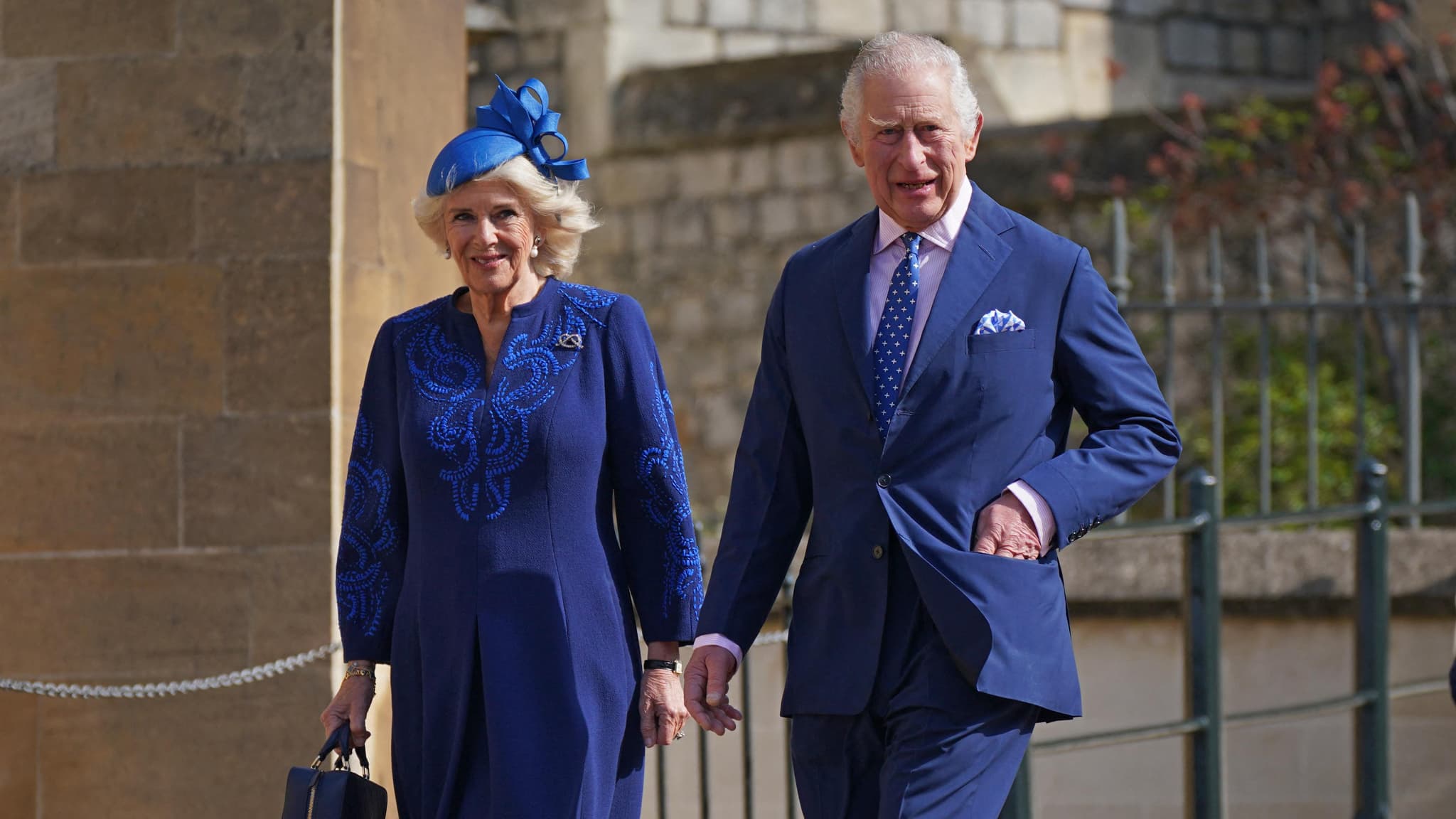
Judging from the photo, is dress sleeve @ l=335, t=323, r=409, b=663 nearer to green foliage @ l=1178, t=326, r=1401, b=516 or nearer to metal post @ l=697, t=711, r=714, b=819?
metal post @ l=697, t=711, r=714, b=819

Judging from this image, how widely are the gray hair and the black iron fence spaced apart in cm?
195

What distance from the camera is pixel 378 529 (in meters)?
3.48

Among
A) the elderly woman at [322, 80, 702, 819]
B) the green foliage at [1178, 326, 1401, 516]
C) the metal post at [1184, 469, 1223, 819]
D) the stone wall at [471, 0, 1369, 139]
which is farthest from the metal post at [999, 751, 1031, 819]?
the stone wall at [471, 0, 1369, 139]

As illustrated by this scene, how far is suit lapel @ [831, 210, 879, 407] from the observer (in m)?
3.02

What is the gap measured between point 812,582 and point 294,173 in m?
1.98

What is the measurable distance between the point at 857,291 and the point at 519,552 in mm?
715

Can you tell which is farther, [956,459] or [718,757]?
[718,757]

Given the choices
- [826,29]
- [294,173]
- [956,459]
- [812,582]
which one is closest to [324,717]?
[812,582]

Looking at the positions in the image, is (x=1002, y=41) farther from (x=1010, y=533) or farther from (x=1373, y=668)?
(x=1010, y=533)

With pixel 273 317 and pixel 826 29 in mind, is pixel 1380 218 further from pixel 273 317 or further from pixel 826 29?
pixel 273 317

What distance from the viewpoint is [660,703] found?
342cm

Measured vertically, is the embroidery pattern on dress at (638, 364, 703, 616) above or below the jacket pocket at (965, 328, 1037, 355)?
below

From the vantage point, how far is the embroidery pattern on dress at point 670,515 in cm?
345

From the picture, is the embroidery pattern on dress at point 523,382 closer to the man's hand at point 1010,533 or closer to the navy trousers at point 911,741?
the navy trousers at point 911,741
